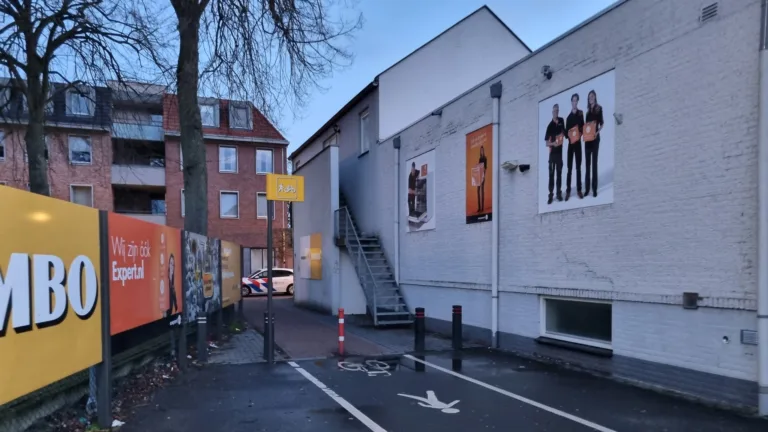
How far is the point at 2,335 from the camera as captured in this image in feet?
12.2

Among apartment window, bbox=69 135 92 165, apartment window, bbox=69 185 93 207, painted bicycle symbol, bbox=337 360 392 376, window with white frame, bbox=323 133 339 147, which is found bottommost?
painted bicycle symbol, bbox=337 360 392 376

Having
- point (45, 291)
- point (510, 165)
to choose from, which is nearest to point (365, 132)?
point (510, 165)

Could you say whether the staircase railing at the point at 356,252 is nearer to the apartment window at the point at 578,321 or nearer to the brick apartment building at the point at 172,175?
the apartment window at the point at 578,321

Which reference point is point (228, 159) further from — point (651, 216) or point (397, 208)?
point (651, 216)

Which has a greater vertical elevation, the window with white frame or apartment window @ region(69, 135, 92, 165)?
apartment window @ region(69, 135, 92, 165)

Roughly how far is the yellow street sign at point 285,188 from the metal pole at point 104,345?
4226 mm

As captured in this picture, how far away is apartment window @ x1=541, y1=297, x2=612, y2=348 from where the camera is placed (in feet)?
28.7

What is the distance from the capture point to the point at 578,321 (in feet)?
30.7

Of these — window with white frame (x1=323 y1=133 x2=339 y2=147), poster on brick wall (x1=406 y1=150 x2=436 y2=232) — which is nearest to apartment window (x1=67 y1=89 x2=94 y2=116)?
window with white frame (x1=323 y1=133 x2=339 y2=147)

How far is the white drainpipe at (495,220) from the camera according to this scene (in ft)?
36.4

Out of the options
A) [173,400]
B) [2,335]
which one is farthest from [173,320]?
[2,335]

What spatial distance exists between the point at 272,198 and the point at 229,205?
83.7 feet

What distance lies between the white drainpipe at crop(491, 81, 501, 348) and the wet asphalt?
6.75 ft

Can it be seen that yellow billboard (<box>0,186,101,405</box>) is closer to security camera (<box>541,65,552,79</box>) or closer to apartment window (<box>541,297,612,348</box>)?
apartment window (<box>541,297,612,348</box>)
